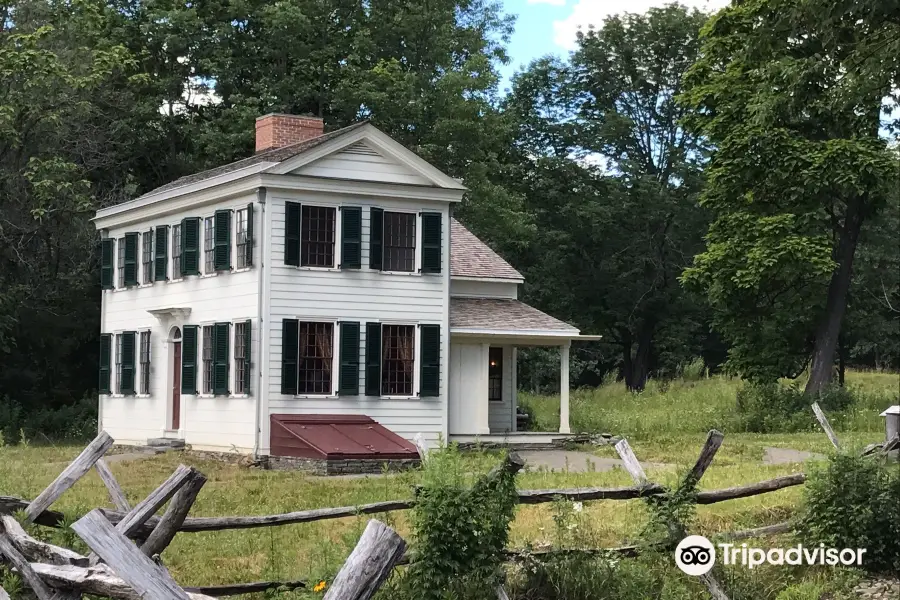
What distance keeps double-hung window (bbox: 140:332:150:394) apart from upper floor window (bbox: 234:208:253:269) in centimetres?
476

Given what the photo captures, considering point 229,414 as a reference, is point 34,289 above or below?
above

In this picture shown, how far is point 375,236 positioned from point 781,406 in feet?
38.5

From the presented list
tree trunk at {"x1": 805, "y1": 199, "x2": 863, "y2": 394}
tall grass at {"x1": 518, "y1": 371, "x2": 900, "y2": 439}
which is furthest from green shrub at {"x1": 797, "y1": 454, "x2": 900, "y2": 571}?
tree trunk at {"x1": 805, "y1": 199, "x2": 863, "y2": 394}

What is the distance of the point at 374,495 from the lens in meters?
17.4

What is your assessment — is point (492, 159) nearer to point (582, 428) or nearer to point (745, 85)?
point (745, 85)

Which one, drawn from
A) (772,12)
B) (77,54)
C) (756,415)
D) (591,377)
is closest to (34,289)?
(77,54)

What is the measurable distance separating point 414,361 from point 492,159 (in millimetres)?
19911

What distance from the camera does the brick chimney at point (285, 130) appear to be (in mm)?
31062

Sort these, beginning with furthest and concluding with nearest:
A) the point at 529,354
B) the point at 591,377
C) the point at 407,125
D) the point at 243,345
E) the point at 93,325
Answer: the point at 591,377
the point at 529,354
the point at 407,125
the point at 93,325
the point at 243,345

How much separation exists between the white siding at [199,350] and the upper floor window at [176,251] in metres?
0.12

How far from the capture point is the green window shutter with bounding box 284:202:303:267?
25.2 metres

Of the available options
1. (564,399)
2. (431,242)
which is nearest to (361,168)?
(431,242)

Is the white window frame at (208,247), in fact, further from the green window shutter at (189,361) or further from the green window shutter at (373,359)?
the green window shutter at (373,359)

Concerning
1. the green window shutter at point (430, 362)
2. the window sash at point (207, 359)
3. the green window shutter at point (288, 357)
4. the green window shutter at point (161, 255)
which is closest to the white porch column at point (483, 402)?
the green window shutter at point (430, 362)
